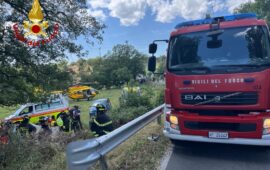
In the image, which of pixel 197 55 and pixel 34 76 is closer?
pixel 197 55

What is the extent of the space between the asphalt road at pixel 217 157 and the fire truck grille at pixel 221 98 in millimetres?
1109

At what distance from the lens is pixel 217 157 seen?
19.0 feet

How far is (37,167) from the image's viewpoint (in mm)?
5664

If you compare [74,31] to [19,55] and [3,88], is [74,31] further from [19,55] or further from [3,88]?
[3,88]

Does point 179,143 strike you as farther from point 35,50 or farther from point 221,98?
point 35,50

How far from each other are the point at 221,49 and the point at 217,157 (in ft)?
7.15

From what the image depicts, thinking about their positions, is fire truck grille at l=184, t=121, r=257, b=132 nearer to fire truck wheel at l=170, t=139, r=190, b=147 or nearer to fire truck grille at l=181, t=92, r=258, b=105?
fire truck grille at l=181, t=92, r=258, b=105

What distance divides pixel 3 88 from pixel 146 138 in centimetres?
472

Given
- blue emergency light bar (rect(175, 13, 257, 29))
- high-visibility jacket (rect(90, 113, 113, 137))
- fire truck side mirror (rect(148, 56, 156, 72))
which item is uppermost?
blue emergency light bar (rect(175, 13, 257, 29))

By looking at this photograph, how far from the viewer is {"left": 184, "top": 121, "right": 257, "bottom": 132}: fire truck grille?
5.35 metres

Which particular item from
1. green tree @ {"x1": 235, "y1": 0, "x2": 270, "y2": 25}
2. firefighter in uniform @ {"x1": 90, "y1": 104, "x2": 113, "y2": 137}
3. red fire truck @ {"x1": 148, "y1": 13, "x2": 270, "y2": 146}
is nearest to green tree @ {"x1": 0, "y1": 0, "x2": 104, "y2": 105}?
firefighter in uniform @ {"x1": 90, "y1": 104, "x2": 113, "y2": 137}

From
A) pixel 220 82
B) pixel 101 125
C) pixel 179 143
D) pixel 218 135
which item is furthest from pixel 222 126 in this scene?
pixel 101 125

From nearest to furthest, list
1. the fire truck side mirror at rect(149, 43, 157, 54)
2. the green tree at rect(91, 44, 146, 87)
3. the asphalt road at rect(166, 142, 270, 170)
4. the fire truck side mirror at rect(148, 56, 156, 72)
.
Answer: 1. the asphalt road at rect(166, 142, 270, 170)
2. the fire truck side mirror at rect(149, 43, 157, 54)
3. the fire truck side mirror at rect(148, 56, 156, 72)
4. the green tree at rect(91, 44, 146, 87)


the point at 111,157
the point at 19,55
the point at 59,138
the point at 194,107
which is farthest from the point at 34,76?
the point at 194,107
